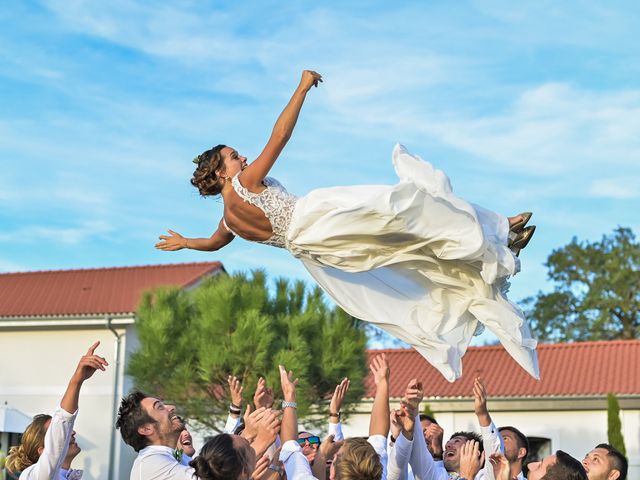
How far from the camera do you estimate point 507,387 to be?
2631cm

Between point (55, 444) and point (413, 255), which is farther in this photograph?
point (413, 255)

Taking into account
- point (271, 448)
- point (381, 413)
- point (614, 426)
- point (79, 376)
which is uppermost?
point (614, 426)

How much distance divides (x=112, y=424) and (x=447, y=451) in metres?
21.3

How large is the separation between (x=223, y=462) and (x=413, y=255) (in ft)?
8.77

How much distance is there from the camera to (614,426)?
23406 mm

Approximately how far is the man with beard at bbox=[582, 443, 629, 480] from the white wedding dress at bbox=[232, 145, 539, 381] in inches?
35.5

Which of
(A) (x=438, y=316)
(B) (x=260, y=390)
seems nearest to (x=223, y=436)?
(B) (x=260, y=390)

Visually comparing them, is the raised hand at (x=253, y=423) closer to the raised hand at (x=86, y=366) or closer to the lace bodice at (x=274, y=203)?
the raised hand at (x=86, y=366)

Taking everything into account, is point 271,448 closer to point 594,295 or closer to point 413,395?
point 413,395

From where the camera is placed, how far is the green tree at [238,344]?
23.8m

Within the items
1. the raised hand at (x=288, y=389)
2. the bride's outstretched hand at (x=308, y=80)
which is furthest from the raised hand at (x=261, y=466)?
the bride's outstretched hand at (x=308, y=80)

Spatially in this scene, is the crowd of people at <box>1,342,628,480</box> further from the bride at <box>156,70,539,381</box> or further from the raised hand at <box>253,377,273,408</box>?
the bride at <box>156,70,539,381</box>

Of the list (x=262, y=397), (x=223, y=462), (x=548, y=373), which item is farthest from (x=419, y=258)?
(x=548, y=373)

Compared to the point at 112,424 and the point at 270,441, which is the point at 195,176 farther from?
the point at 112,424
